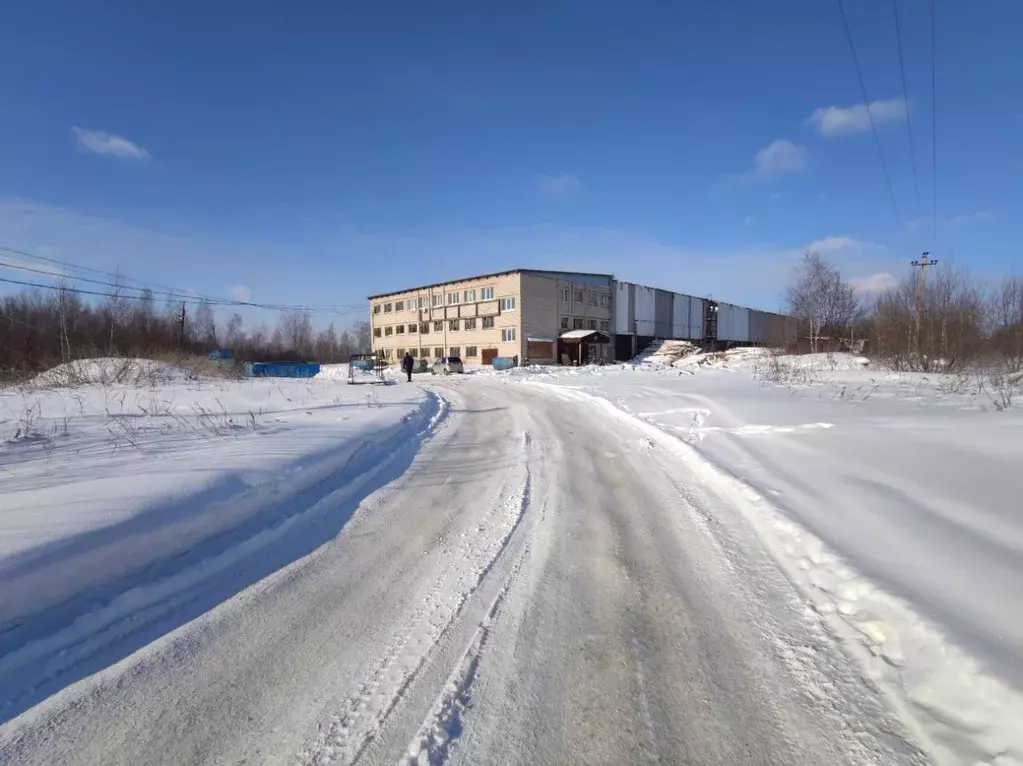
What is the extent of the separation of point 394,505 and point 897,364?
2918 cm

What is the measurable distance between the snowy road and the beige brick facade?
49043mm

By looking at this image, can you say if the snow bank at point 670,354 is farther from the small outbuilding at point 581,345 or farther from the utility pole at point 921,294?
the utility pole at point 921,294

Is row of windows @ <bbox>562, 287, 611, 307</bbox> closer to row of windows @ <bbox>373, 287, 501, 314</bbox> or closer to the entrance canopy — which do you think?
the entrance canopy

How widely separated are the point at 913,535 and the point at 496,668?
3.84 metres

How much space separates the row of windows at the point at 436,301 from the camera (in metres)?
57.4

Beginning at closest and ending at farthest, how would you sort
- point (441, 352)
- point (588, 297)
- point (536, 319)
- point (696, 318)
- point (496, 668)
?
point (496, 668) → point (536, 319) → point (588, 297) → point (441, 352) → point (696, 318)

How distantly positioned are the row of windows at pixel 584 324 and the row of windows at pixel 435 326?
8.95 meters

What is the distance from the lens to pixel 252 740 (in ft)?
7.22

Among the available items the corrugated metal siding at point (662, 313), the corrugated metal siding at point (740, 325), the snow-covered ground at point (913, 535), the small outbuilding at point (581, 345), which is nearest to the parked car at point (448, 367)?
the small outbuilding at point (581, 345)

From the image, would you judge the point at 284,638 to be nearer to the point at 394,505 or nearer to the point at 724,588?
the point at 394,505

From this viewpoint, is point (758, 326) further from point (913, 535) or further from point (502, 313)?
point (913, 535)

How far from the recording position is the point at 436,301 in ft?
211

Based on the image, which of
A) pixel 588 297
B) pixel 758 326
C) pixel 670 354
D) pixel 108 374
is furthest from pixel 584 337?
pixel 758 326

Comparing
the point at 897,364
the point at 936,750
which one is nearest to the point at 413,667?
the point at 936,750
